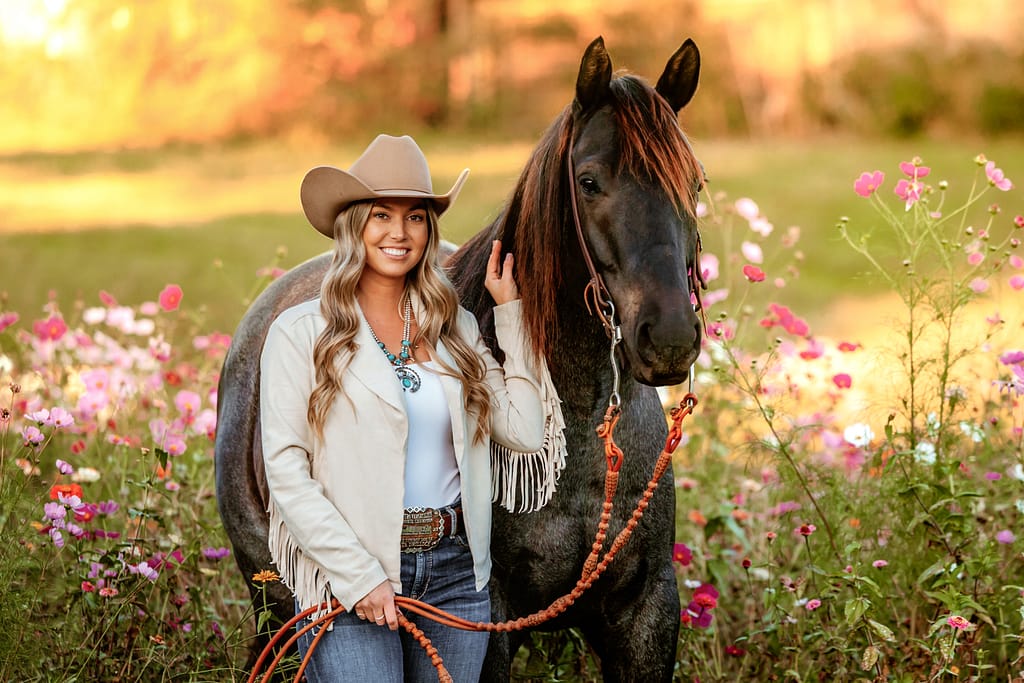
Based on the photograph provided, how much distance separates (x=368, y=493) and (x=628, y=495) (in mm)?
681

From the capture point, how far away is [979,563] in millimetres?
3197

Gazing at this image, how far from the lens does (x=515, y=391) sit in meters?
2.61

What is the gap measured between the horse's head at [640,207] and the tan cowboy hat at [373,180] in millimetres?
364

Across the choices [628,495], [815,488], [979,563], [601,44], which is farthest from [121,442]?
[979,563]

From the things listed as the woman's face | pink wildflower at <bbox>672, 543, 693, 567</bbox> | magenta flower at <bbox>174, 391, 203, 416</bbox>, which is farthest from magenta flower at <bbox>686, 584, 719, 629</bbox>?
magenta flower at <bbox>174, 391, 203, 416</bbox>

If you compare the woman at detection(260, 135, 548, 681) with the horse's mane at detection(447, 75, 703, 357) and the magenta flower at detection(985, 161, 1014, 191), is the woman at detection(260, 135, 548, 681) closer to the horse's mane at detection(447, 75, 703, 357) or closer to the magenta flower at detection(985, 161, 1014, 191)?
the horse's mane at detection(447, 75, 703, 357)

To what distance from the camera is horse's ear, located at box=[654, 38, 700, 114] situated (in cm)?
255

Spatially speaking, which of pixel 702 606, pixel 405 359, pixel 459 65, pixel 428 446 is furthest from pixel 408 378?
pixel 459 65

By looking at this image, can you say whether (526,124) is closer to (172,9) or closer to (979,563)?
(172,9)

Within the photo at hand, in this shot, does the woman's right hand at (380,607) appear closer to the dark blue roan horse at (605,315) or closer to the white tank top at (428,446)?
the white tank top at (428,446)

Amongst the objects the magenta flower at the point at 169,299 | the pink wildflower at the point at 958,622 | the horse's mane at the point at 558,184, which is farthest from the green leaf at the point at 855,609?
the magenta flower at the point at 169,299

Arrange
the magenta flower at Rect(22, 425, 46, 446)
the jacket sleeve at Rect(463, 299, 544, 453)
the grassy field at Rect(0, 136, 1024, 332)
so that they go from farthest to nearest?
the grassy field at Rect(0, 136, 1024, 332) < the magenta flower at Rect(22, 425, 46, 446) < the jacket sleeve at Rect(463, 299, 544, 453)

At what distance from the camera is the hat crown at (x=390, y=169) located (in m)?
2.52

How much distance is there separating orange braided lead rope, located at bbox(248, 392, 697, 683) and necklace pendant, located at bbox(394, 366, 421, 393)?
1.47 feet
